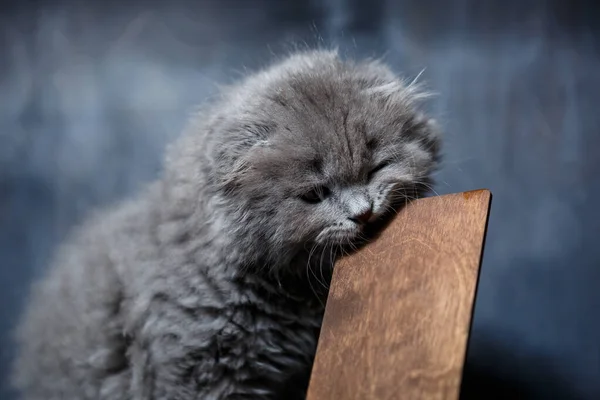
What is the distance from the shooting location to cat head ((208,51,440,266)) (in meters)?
1.25

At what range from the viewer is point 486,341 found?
1.80m

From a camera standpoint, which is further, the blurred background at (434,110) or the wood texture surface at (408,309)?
the blurred background at (434,110)

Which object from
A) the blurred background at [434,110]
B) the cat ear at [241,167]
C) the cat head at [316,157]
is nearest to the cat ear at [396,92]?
the cat head at [316,157]

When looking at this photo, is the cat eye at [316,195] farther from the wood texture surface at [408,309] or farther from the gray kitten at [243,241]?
the wood texture surface at [408,309]

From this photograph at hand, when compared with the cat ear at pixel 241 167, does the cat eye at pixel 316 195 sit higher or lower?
lower

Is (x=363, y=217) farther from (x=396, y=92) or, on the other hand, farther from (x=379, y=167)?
(x=396, y=92)

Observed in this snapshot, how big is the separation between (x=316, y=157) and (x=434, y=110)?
739mm

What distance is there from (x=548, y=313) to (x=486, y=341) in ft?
0.61

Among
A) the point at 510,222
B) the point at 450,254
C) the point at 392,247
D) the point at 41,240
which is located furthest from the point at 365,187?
the point at 41,240

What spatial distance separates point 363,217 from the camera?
1232 millimetres

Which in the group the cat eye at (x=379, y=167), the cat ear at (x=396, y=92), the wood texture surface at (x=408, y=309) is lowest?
the wood texture surface at (x=408, y=309)

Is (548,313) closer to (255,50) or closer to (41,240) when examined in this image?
(255,50)

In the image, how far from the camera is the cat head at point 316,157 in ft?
4.09

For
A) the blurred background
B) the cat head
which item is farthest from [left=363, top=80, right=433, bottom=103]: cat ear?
the blurred background
